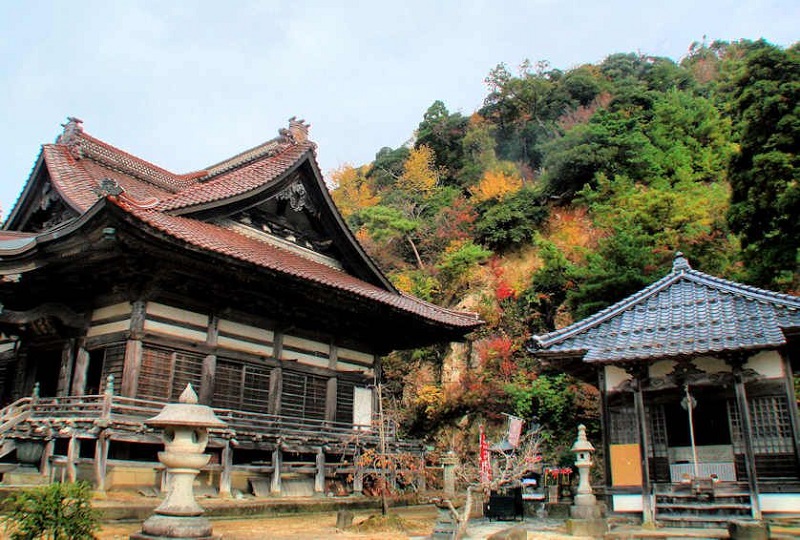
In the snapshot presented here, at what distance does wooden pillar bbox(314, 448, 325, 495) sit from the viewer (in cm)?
1361

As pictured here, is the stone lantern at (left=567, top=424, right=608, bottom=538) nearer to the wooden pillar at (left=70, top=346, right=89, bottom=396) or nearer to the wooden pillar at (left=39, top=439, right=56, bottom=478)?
the wooden pillar at (left=39, top=439, right=56, bottom=478)

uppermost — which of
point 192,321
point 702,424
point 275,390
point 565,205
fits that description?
point 565,205

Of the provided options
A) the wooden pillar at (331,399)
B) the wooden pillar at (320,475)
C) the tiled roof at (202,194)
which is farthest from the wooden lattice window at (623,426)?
the wooden pillar at (331,399)

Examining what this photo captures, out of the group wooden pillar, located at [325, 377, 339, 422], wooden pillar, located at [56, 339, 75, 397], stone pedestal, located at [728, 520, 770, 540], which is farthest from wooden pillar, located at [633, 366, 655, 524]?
wooden pillar, located at [56, 339, 75, 397]

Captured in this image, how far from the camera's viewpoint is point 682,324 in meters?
12.1

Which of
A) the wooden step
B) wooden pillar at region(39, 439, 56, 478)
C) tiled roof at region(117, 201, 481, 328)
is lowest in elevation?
the wooden step

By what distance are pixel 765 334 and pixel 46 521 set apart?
11027mm

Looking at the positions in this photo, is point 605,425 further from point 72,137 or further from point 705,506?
point 72,137

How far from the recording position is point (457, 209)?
36.7m

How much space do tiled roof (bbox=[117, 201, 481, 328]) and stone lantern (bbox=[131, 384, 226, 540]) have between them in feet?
13.1

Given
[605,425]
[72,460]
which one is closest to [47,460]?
[72,460]

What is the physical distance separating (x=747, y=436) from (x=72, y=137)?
1704cm

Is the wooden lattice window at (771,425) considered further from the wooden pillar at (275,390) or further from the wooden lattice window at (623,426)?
the wooden pillar at (275,390)

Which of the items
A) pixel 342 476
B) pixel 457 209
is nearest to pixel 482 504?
Answer: pixel 342 476
